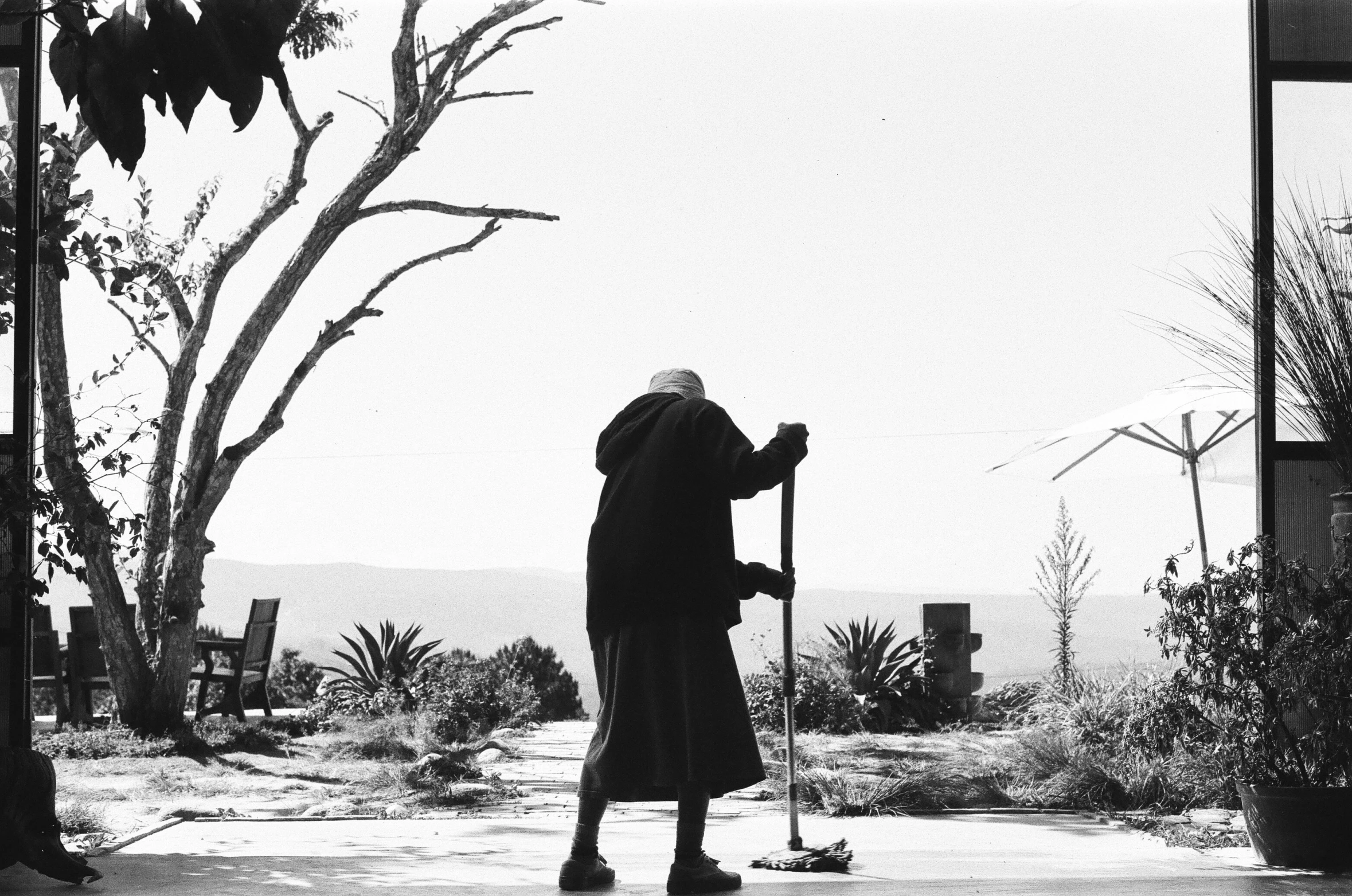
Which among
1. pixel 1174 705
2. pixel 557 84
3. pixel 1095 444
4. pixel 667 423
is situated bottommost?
pixel 1174 705

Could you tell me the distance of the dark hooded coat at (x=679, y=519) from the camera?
11.9 ft

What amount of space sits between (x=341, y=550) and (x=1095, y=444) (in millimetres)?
46033

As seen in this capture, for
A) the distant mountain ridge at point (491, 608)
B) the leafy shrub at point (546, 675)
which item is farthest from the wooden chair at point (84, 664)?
the distant mountain ridge at point (491, 608)

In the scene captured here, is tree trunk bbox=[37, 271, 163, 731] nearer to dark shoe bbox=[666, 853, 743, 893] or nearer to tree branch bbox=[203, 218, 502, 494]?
tree branch bbox=[203, 218, 502, 494]

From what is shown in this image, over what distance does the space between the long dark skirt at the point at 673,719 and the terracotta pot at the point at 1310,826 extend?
178cm

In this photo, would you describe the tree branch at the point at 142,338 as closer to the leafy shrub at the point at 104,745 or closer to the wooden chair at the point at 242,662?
the wooden chair at the point at 242,662

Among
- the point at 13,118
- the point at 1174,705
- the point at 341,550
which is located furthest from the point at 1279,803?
the point at 341,550

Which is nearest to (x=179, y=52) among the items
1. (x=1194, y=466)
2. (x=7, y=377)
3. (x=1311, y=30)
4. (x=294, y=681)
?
(x=7, y=377)

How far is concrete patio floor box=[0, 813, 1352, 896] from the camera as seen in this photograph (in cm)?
380

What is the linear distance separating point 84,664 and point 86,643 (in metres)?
0.16

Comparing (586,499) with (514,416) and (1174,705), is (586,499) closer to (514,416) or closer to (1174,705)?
(514,416)

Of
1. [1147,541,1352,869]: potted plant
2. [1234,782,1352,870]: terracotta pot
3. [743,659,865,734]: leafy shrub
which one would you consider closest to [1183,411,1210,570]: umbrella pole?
[743,659,865,734]: leafy shrub

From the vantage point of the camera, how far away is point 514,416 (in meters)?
49.1

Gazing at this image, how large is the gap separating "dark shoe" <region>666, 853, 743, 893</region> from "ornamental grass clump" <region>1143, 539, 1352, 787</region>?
1652mm
